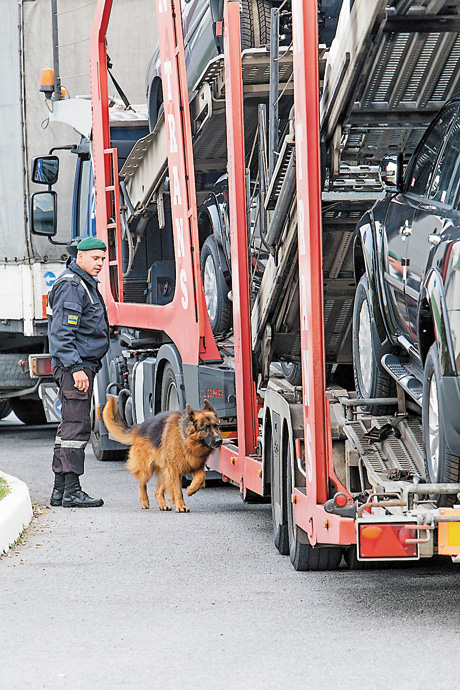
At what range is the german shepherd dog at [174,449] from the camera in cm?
845

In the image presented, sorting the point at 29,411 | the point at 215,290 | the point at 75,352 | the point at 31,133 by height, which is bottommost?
the point at 29,411

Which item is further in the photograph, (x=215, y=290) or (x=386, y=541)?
(x=215, y=290)

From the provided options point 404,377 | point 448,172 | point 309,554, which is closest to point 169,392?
point 309,554

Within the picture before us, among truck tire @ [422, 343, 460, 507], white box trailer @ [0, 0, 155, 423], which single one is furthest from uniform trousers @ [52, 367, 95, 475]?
truck tire @ [422, 343, 460, 507]

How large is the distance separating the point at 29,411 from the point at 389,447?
10.8 metres

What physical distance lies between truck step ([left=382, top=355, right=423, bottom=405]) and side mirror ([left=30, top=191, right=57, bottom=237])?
6635 millimetres

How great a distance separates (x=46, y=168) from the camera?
12.2 metres

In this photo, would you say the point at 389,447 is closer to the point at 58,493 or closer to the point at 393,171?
the point at 393,171

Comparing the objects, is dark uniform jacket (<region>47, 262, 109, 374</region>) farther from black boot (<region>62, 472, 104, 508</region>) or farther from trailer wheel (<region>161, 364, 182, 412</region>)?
black boot (<region>62, 472, 104, 508</region>)

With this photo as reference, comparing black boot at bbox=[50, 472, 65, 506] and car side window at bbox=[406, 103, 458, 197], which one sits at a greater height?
car side window at bbox=[406, 103, 458, 197]

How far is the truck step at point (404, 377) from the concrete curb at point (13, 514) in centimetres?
251

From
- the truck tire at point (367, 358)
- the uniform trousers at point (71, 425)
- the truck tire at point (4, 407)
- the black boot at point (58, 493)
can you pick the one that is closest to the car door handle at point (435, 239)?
the truck tire at point (367, 358)

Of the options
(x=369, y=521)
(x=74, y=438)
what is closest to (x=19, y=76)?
(x=74, y=438)

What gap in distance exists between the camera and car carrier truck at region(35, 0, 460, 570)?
5.73 metres
